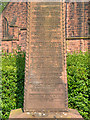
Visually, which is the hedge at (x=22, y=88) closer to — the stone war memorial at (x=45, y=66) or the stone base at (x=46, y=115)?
the stone war memorial at (x=45, y=66)

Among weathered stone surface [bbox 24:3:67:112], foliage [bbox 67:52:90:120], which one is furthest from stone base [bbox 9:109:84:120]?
foliage [bbox 67:52:90:120]

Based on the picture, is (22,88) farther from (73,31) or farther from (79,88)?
(73,31)

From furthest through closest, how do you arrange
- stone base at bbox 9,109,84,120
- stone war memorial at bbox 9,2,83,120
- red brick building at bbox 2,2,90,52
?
red brick building at bbox 2,2,90,52 → stone war memorial at bbox 9,2,83,120 → stone base at bbox 9,109,84,120

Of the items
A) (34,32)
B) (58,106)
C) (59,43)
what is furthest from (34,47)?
(58,106)

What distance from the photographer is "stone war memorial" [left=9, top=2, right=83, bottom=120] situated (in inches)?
156

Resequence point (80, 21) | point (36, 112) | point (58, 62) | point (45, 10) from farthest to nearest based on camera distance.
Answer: point (80, 21) < point (45, 10) < point (58, 62) < point (36, 112)

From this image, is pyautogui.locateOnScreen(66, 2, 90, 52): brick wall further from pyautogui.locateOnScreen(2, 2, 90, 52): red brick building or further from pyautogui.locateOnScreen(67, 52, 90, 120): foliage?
pyautogui.locateOnScreen(67, 52, 90, 120): foliage

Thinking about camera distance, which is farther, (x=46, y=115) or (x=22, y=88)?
(x=22, y=88)

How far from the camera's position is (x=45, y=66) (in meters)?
4.19

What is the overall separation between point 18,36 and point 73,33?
4834 millimetres

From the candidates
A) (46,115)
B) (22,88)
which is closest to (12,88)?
(22,88)

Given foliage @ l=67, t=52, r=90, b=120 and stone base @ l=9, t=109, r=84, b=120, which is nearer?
stone base @ l=9, t=109, r=84, b=120

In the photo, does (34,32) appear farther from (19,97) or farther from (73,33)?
(73,33)

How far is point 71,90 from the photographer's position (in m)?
5.38
